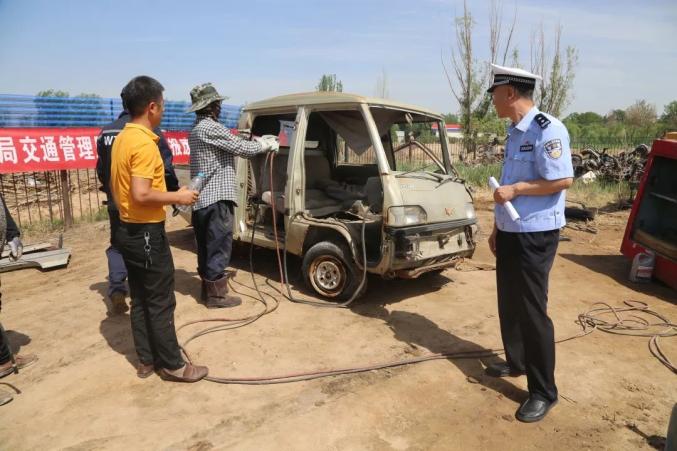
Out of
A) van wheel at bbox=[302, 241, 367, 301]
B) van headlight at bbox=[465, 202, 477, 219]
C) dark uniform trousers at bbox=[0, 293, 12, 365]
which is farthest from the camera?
van headlight at bbox=[465, 202, 477, 219]

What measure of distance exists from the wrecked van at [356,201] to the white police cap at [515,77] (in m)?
1.71

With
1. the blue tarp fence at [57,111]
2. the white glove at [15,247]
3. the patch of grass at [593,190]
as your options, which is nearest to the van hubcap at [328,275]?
the white glove at [15,247]

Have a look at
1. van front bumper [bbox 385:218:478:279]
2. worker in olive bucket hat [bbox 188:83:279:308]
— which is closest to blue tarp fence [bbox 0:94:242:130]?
worker in olive bucket hat [bbox 188:83:279:308]

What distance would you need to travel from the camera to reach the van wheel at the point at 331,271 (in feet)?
16.0

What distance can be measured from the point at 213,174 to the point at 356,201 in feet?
5.17

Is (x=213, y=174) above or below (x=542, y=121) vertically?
below

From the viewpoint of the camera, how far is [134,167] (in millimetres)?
2973

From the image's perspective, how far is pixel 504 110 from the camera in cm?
314

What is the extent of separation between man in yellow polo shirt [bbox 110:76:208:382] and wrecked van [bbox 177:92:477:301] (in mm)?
1935

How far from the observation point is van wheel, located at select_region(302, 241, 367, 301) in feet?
16.0

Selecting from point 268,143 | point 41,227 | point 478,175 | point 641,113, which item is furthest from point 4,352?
point 641,113

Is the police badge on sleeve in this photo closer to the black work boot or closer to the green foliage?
the black work boot

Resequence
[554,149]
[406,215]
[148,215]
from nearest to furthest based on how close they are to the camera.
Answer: [554,149]
[148,215]
[406,215]

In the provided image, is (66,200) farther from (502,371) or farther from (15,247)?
(502,371)
